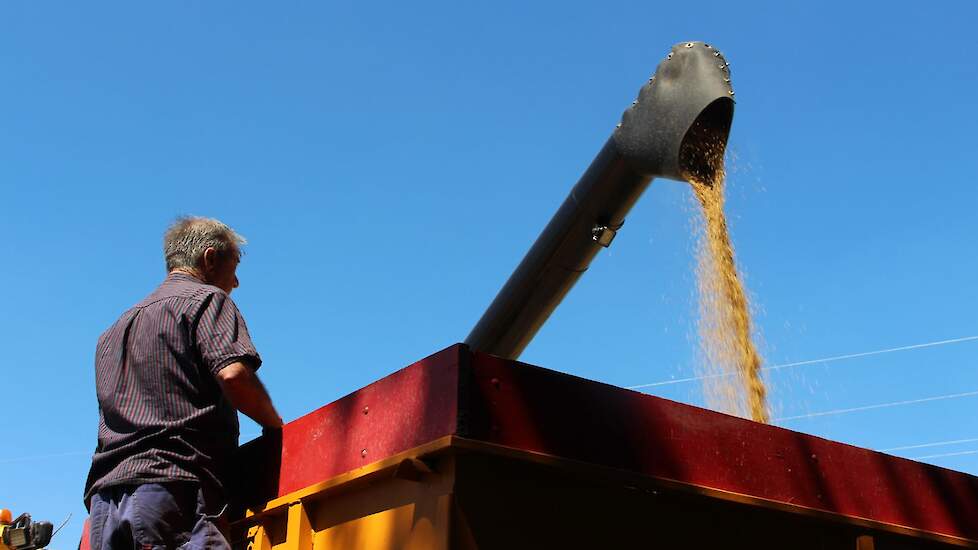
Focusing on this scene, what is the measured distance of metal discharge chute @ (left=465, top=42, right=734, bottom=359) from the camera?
478 centimetres

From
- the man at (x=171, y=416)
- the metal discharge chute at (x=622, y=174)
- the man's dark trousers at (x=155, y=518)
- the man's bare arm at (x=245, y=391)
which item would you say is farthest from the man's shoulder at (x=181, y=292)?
the metal discharge chute at (x=622, y=174)

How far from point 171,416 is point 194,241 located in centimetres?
77

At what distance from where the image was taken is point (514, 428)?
312 cm

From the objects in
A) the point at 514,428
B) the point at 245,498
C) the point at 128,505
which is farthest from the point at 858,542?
the point at 128,505

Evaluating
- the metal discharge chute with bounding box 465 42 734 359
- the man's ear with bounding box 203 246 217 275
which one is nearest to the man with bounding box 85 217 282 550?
the man's ear with bounding box 203 246 217 275

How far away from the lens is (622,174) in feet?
16.3

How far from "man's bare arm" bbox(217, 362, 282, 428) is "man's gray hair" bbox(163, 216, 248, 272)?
66cm

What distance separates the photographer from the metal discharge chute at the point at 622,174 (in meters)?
4.78

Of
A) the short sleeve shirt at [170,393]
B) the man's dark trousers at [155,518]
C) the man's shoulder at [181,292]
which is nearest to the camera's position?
the man's dark trousers at [155,518]

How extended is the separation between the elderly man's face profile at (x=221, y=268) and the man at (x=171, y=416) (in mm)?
239

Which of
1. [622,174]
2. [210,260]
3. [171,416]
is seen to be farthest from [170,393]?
[622,174]

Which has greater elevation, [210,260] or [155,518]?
[210,260]

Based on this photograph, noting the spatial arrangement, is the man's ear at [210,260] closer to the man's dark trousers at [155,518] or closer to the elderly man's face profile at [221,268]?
the elderly man's face profile at [221,268]

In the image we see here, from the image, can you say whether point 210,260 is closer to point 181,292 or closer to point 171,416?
point 181,292
